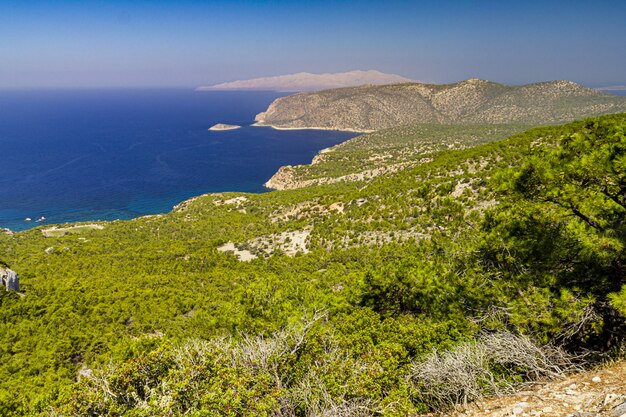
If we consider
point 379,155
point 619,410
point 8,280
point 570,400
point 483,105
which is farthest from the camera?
point 483,105

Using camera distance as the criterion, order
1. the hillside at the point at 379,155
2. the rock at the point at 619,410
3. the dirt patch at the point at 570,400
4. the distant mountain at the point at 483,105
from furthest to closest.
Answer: the distant mountain at the point at 483,105
the hillside at the point at 379,155
the dirt patch at the point at 570,400
the rock at the point at 619,410

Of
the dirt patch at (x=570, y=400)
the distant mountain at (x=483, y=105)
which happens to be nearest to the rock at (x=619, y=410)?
the dirt patch at (x=570, y=400)

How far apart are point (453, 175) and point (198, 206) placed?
49495 mm

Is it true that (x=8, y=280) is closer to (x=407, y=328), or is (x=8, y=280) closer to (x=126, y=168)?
(x=407, y=328)

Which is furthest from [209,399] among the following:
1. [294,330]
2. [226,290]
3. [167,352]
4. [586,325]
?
[226,290]

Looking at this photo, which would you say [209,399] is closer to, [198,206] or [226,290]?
[226,290]

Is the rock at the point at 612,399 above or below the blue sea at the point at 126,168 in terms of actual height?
above

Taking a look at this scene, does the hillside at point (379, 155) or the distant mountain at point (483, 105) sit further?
the distant mountain at point (483, 105)

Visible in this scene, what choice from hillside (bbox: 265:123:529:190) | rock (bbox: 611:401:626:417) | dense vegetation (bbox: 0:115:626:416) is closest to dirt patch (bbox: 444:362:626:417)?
rock (bbox: 611:401:626:417)

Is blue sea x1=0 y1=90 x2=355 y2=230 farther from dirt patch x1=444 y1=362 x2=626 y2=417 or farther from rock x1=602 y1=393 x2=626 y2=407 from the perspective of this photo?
rock x1=602 y1=393 x2=626 y2=407

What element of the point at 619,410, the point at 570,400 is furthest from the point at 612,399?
the point at 570,400

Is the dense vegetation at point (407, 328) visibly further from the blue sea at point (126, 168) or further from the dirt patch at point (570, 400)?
the blue sea at point (126, 168)

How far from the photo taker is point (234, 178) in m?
119

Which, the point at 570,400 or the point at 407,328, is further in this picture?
the point at 407,328
